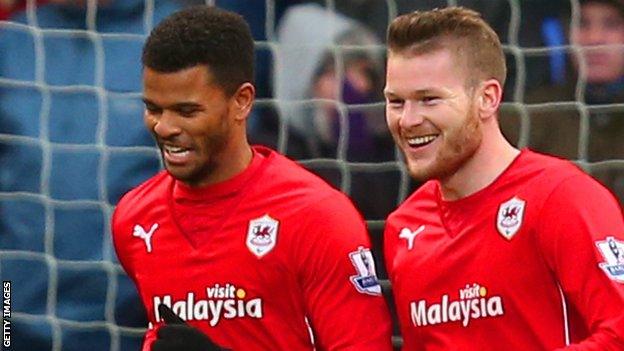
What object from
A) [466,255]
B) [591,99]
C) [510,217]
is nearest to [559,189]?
[510,217]

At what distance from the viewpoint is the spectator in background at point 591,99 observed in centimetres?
370

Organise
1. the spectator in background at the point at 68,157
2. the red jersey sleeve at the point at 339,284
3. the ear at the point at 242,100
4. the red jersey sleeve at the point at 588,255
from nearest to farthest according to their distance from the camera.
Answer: the red jersey sleeve at the point at 588,255 < the red jersey sleeve at the point at 339,284 < the ear at the point at 242,100 < the spectator in background at the point at 68,157

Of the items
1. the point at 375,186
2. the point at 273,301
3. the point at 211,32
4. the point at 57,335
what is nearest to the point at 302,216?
the point at 273,301

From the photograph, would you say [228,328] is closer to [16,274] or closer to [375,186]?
[375,186]

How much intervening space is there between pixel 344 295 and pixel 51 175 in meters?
1.30

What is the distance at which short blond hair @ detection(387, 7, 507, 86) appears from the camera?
9.56 feet

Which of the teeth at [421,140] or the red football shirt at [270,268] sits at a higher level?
the teeth at [421,140]

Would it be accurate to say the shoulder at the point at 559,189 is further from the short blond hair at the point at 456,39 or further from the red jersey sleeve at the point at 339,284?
the red jersey sleeve at the point at 339,284

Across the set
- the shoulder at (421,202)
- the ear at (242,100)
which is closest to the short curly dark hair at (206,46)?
the ear at (242,100)

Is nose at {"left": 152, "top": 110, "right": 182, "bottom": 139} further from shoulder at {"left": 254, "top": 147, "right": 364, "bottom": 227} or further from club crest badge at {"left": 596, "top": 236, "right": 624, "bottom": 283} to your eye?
club crest badge at {"left": 596, "top": 236, "right": 624, "bottom": 283}

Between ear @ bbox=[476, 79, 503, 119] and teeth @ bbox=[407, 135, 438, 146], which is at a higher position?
ear @ bbox=[476, 79, 503, 119]

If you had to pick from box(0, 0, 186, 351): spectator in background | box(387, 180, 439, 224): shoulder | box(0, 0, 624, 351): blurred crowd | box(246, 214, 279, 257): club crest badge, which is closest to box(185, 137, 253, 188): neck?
box(246, 214, 279, 257): club crest badge

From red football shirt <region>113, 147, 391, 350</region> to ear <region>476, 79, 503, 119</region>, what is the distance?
0.34 m

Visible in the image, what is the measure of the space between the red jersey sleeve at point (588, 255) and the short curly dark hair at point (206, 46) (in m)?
0.67
